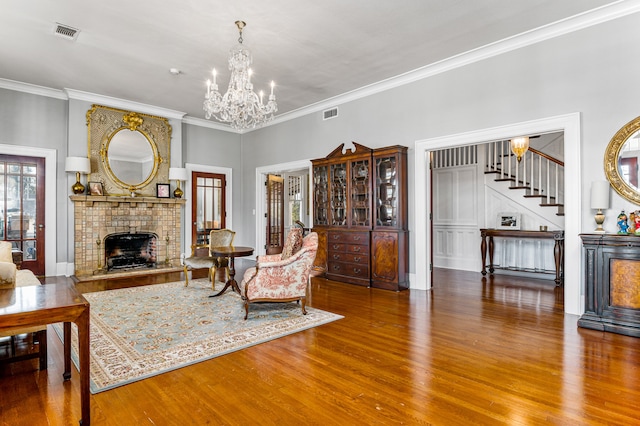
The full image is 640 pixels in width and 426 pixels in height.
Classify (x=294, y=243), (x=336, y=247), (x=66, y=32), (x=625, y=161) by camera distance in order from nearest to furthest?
(x=625, y=161), (x=294, y=243), (x=66, y=32), (x=336, y=247)

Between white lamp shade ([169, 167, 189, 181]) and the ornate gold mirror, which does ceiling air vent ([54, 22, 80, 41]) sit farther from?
white lamp shade ([169, 167, 189, 181])

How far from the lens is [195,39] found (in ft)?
14.5

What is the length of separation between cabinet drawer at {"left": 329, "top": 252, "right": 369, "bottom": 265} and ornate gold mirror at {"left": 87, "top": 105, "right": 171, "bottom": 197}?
13.6ft

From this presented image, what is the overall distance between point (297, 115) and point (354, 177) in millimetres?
2365

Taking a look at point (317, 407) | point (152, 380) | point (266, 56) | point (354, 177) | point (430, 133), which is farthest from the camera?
point (354, 177)

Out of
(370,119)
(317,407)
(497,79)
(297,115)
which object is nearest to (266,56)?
(370,119)

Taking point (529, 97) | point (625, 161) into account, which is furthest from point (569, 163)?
point (529, 97)

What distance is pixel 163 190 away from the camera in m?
7.54

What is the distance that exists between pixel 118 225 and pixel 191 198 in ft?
5.43

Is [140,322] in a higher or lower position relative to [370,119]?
lower

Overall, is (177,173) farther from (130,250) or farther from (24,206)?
(24,206)

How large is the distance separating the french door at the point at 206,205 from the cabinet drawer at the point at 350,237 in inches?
142

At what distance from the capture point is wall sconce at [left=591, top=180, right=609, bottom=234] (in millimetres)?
3715

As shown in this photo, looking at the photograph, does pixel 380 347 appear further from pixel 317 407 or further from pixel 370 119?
pixel 370 119
